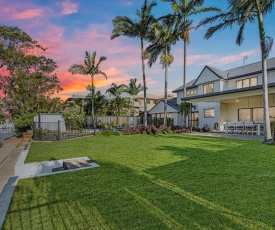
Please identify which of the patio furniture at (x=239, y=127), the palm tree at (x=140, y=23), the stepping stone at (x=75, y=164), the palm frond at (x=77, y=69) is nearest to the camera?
the stepping stone at (x=75, y=164)

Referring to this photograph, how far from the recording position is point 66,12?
1261 cm

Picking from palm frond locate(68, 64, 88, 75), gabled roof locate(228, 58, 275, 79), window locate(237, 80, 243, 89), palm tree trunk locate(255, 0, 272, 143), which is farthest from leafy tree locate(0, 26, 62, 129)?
palm tree trunk locate(255, 0, 272, 143)

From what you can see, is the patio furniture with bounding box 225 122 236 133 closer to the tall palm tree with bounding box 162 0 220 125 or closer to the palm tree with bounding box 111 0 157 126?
the palm tree with bounding box 111 0 157 126

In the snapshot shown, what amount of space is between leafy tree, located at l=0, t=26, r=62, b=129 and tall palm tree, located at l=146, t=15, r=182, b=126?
1374 cm

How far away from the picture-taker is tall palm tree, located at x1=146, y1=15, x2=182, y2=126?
20514mm

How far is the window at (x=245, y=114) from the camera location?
19.9 metres

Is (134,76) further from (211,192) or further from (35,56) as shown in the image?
(211,192)

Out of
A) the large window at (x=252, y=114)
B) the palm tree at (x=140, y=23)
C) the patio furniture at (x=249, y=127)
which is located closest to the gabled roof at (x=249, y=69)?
the large window at (x=252, y=114)

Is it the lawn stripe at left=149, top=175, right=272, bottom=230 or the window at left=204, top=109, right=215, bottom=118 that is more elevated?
the window at left=204, top=109, right=215, bottom=118

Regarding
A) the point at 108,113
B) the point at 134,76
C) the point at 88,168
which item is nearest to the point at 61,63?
Answer: the point at 108,113

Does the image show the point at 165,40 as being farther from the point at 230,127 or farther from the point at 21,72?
the point at 21,72

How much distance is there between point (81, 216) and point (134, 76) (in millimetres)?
35979

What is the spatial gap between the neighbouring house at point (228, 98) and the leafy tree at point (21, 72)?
56.6 ft

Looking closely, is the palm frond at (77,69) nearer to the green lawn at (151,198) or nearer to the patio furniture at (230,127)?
the patio furniture at (230,127)
